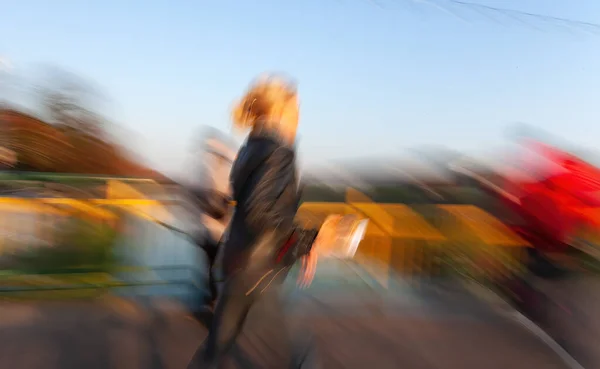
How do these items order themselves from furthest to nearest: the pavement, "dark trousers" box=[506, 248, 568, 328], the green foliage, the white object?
1. the green foliage
2. "dark trousers" box=[506, 248, 568, 328]
3. the pavement
4. the white object

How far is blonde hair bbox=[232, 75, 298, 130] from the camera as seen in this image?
2.38 meters

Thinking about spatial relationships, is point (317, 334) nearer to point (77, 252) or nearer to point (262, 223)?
point (262, 223)

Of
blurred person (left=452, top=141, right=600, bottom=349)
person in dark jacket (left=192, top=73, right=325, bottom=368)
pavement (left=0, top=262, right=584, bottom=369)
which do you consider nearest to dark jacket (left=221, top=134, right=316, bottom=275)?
person in dark jacket (left=192, top=73, right=325, bottom=368)

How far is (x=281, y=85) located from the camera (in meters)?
2.42

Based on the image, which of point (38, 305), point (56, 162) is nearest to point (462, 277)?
point (38, 305)

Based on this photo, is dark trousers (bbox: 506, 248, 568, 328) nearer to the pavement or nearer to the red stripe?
the pavement

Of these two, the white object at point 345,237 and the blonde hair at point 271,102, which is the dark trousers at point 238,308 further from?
the blonde hair at point 271,102

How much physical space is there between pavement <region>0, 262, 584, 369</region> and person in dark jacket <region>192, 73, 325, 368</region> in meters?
0.56

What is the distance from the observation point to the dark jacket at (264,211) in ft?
7.20

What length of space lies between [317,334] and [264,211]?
5.98 feet

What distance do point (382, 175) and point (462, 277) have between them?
1173 mm

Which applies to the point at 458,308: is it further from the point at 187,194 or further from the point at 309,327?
the point at 187,194

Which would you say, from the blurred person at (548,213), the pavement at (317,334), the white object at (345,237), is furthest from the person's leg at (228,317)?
the blurred person at (548,213)

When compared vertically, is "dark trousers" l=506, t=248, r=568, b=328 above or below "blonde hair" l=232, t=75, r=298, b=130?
below
